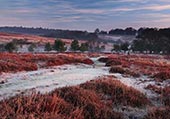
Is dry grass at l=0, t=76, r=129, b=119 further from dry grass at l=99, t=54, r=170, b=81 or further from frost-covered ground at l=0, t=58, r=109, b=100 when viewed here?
dry grass at l=99, t=54, r=170, b=81

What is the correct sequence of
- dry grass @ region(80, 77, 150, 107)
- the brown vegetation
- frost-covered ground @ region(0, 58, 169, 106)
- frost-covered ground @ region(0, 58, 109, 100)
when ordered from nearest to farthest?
the brown vegetation
dry grass @ region(80, 77, 150, 107)
frost-covered ground @ region(0, 58, 169, 106)
frost-covered ground @ region(0, 58, 109, 100)

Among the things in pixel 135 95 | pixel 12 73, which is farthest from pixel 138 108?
pixel 12 73

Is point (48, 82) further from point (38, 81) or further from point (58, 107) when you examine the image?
point (58, 107)

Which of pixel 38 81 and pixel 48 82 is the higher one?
pixel 48 82

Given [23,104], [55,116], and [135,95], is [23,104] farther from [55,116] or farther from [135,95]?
[135,95]

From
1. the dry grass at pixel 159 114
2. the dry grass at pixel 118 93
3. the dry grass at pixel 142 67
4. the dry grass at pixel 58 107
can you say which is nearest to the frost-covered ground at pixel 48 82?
the dry grass at pixel 118 93

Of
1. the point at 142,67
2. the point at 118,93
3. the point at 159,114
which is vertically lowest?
the point at 142,67

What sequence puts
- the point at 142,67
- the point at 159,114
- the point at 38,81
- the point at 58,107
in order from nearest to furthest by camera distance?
1. the point at 58,107
2. the point at 159,114
3. the point at 38,81
4. the point at 142,67

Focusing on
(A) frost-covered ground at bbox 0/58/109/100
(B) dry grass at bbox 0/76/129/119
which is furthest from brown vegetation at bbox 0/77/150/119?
(A) frost-covered ground at bbox 0/58/109/100

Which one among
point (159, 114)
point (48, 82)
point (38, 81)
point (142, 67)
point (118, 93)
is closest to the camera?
point (159, 114)

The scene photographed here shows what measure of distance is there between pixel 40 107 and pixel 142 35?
10324 cm

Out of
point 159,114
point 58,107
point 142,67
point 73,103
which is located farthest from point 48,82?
point 142,67

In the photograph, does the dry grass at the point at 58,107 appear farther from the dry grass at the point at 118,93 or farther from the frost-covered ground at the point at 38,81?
the frost-covered ground at the point at 38,81

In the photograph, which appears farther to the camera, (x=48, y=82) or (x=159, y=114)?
(x=48, y=82)
